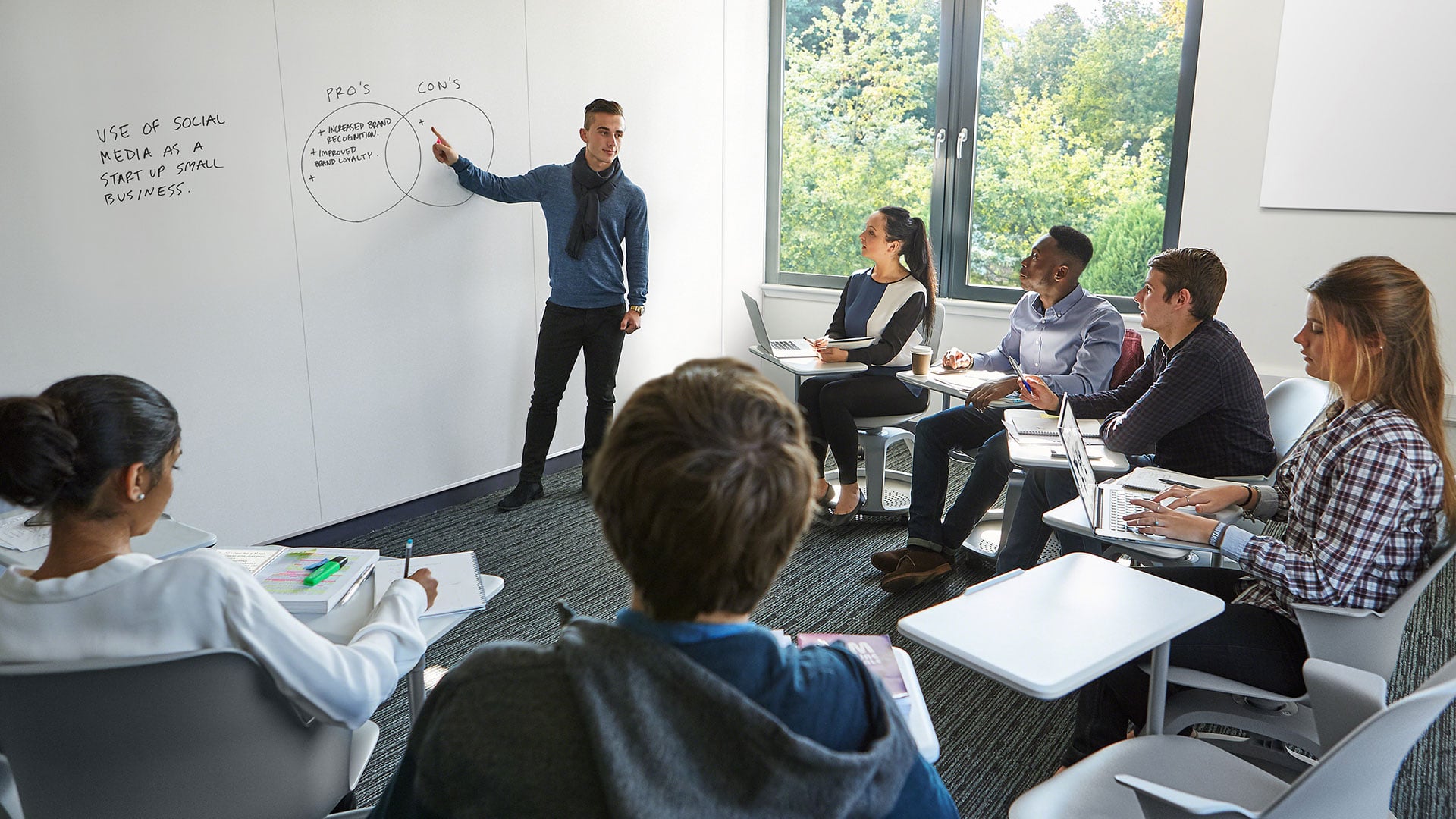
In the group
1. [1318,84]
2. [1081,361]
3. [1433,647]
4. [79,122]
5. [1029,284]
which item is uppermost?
[1318,84]

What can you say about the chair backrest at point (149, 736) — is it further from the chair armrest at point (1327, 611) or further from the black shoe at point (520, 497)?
the black shoe at point (520, 497)

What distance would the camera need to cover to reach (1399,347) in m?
1.88

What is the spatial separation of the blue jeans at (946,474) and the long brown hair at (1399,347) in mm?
1520

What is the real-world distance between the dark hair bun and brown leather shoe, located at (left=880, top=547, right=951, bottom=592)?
2.53 meters

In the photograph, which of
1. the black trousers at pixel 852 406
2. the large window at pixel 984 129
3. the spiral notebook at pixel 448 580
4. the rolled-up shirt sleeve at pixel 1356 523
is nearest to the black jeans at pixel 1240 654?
the rolled-up shirt sleeve at pixel 1356 523

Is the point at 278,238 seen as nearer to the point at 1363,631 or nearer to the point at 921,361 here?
the point at 921,361

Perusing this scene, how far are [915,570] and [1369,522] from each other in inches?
68.9

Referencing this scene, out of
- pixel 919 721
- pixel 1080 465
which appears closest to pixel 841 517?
pixel 1080 465

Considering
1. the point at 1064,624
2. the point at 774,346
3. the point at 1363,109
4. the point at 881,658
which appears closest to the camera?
the point at 881,658

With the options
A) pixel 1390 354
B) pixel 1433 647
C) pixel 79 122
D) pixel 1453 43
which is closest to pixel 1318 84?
pixel 1453 43

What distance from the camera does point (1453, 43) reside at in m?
3.71

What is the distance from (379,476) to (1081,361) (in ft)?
8.71

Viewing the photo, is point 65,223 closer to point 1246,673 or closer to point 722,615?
point 722,615

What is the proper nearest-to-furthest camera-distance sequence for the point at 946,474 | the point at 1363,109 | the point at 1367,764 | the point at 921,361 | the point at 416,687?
the point at 1367,764
the point at 416,687
the point at 946,474
the point at 921,361
the point at 1363,109
